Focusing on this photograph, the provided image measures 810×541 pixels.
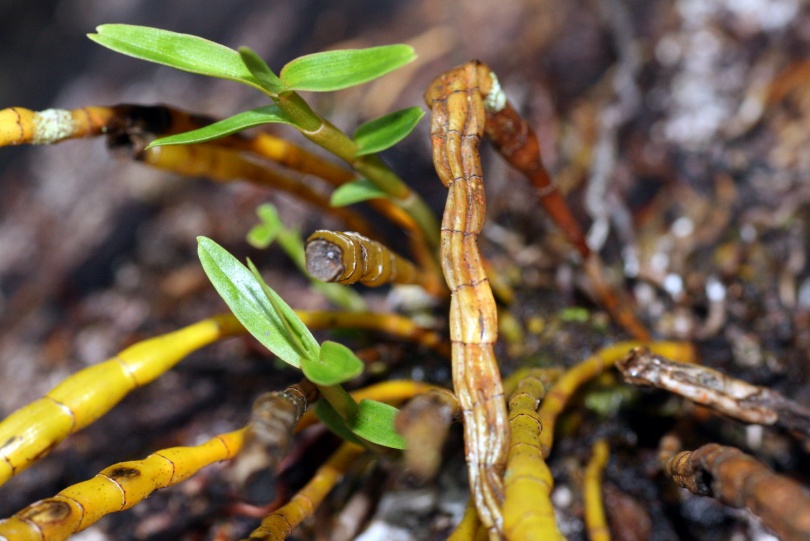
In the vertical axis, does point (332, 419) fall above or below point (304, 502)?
above

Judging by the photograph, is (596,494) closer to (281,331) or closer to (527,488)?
(527,488)

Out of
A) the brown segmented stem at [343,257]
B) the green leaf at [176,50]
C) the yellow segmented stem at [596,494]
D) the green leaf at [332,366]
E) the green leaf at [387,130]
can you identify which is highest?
the green leaf at [176,50]

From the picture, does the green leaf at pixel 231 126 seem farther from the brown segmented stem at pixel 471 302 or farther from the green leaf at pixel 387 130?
the brown segmented stem at pixel 471 302

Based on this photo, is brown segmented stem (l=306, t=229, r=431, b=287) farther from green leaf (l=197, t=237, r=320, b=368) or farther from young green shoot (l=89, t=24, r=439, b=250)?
young green shoot (l=89, t=24, r=439, b=250)

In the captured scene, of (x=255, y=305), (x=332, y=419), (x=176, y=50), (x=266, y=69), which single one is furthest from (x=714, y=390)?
(x=176, y=50)

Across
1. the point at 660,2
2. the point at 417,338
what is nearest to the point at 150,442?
the point at 417,338

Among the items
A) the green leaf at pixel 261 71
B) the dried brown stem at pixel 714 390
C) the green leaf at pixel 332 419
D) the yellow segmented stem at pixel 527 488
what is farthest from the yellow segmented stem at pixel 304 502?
the green leaf at pixel 261 71
